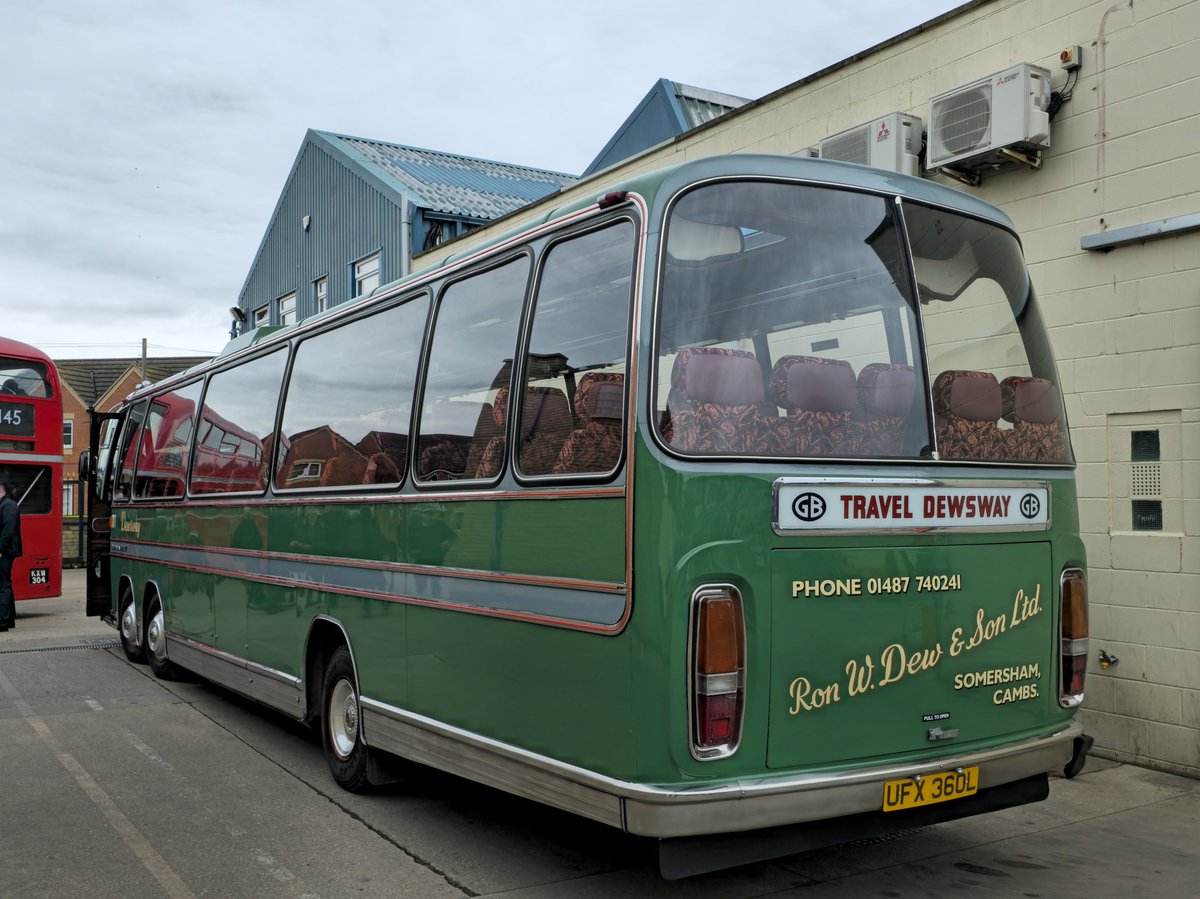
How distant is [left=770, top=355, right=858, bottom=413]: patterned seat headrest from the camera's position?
4.53m

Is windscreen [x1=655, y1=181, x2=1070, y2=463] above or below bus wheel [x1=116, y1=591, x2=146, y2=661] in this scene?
above

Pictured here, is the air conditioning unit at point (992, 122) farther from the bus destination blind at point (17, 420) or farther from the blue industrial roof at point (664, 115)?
the bus destination blind at point (17, 420)

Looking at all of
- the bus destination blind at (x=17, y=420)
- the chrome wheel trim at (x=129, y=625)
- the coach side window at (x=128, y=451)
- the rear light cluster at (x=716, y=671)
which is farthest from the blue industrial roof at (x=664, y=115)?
the rear light cluster at (x=716, y=671)

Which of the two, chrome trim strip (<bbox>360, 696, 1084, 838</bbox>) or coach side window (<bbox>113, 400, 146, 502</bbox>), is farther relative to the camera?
coach side window (<bbox>113, 400, 146, 502</bbox>)

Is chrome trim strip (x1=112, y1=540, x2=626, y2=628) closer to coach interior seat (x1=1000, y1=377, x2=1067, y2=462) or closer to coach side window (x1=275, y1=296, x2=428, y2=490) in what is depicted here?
coach side window (x1=275, y1=296, x2=428, y2=490)

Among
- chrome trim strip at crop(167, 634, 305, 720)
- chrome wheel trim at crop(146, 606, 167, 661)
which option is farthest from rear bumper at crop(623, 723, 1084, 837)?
chrome wheel trim at crop(146, 606, 167, 661)

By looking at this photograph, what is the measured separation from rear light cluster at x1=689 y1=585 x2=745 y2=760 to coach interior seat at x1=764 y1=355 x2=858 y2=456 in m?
0.64

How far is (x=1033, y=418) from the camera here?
5.34 m

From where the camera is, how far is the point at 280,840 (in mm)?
5895

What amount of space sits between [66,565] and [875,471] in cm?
2925

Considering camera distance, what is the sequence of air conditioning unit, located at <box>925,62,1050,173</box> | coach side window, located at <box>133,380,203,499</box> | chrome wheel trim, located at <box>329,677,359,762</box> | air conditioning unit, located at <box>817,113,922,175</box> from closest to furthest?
chrome wheel trim, located at <box>329,677,359,762</box> → air conditioning unit, located at <box>925,62,1050,173</box> → air conditioning unit, located at <box>817,113,922,175</box> → coach side window, located at <box>133,380,203,499</box>

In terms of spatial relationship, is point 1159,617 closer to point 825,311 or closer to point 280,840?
point 825,311

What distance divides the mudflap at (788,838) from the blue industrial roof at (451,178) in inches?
680

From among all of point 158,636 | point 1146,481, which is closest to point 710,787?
point 1146,481
